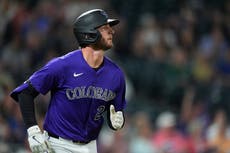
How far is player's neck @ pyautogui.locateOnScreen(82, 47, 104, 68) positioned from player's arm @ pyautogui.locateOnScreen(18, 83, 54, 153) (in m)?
0.53

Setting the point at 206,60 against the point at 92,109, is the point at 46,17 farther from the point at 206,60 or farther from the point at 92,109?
the point at 92,109

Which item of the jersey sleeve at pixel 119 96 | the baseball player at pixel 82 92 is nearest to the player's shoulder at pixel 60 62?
the baseball player at pixel 82 92

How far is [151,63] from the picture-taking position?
38.9 feet

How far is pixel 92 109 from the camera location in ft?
19.9

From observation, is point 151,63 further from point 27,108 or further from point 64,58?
point 27,108

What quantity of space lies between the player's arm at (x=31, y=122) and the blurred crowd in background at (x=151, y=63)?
3.61m

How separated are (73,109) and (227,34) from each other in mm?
→ 7146

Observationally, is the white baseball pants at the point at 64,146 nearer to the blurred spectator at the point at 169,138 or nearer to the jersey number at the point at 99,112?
the jersey number at the point at 99,112

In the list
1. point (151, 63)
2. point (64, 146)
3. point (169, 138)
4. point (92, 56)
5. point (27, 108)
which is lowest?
point (169, 138)

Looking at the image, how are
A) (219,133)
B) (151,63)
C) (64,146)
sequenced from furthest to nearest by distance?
(151,63)
(219,133)
(64,146)

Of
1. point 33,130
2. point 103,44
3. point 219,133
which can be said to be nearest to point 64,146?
point 33,130

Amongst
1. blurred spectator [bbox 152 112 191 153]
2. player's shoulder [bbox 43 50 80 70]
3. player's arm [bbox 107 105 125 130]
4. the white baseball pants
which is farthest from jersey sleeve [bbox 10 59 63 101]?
blurred spectator [bbox 152 112 191 153]

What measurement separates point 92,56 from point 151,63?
19.0ft

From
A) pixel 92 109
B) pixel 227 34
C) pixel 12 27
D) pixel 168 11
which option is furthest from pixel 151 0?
pixel 92 109
